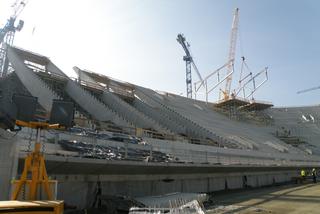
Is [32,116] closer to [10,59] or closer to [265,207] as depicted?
[265,207]

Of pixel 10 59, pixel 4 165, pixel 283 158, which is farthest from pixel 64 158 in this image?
pixel 283 158

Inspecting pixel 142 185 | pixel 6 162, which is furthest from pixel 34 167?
pixel 142 185

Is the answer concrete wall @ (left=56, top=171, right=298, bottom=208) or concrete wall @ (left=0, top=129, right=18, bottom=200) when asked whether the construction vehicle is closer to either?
concrete wall @ (left=0, top=129, right=18, bottom=200)

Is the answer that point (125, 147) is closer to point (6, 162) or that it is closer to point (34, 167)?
point (6, 162)

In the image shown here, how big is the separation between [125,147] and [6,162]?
886cm

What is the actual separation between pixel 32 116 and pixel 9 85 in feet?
112

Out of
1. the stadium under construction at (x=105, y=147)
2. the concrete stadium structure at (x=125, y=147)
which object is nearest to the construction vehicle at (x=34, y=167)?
the stadium under construction at (x=105, y=147)

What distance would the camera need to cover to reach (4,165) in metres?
10.6

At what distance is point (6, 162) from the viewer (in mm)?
10688

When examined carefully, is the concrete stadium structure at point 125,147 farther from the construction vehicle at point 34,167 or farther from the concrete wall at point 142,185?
the construction vehicle at point 34,167

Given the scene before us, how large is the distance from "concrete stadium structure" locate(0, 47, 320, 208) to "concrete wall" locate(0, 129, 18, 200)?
0.03 metres

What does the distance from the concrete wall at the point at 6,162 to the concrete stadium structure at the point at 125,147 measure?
3 cm

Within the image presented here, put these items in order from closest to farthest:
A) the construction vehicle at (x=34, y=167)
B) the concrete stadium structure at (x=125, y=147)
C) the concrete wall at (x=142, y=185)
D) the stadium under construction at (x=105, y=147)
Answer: the construction vehicle at (x=34, y=167) < the stadium under construction at (x=105, y=147) < the concrete stadium structure at (x=125, y=147) < the concrete wall at (x=142, y=185)

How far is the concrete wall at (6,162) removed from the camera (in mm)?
10523
